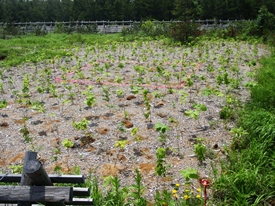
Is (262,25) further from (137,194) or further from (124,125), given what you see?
(137,194)

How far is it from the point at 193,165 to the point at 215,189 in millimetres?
631

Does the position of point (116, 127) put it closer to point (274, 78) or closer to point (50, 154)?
point (50, 154)

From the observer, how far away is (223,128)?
4746 mm

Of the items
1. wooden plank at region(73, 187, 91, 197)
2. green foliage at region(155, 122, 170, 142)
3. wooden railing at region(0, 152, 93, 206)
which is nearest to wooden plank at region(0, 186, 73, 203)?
wooden railing at region(0, 152, 93, 206)

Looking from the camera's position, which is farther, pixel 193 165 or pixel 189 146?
pixel 189 146

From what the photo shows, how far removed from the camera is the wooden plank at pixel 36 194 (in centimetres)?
199

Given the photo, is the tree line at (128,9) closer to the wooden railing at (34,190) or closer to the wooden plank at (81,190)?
the wooden plank at (81,190)

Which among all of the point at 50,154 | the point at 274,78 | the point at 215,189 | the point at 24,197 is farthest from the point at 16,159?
the point at 274,78

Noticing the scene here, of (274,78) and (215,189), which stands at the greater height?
(274,78)

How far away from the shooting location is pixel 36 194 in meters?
2.02

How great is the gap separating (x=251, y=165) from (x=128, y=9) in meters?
32.1

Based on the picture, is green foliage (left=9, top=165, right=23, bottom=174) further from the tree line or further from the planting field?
the tree line

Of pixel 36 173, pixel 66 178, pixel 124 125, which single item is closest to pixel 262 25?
pixel 124 125

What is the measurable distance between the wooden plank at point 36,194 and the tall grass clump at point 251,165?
1.63 meters
